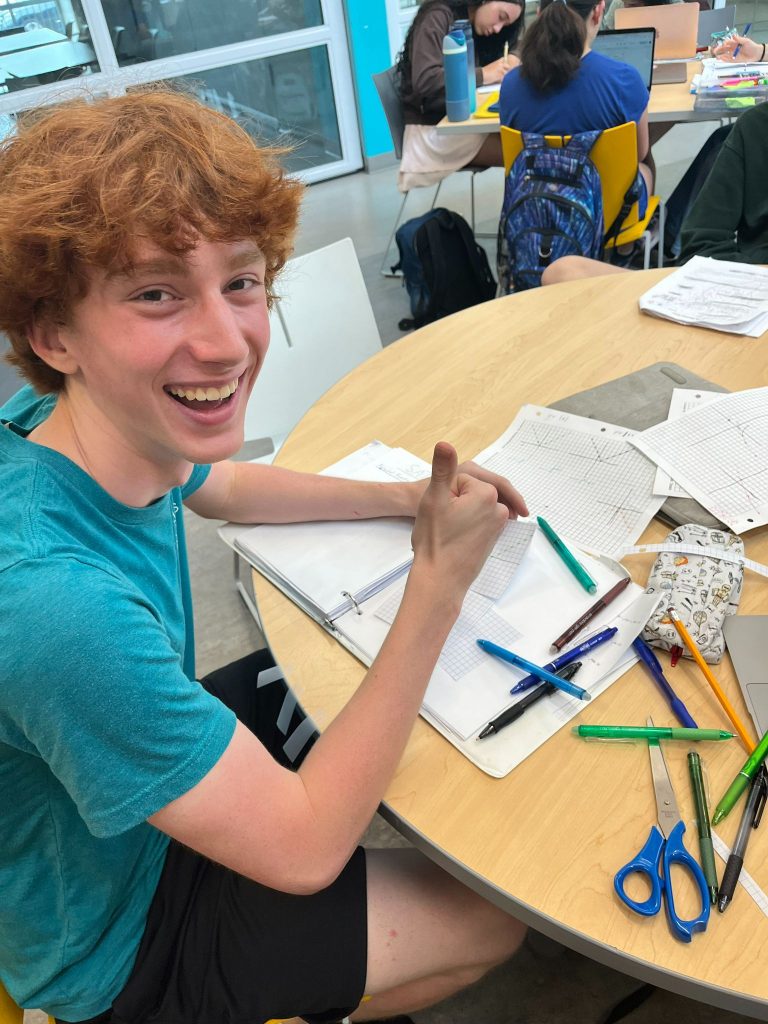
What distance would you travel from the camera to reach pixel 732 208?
2033mm

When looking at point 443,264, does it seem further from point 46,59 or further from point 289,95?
point 46,59

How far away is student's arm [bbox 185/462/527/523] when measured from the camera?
3.70 ft

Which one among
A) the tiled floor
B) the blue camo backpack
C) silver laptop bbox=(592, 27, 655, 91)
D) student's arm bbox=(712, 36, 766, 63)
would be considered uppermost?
silver laptop bbox=(592, 27, 655, 91)

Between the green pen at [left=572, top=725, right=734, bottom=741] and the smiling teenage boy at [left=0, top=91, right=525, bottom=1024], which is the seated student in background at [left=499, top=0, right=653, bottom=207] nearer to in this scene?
the smiling teenage boy at [left=0, top=91, right=525, bottom=1024]

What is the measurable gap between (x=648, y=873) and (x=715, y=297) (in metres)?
1.26

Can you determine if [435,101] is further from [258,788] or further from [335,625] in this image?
[258,788]

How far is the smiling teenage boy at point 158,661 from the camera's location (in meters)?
0.68

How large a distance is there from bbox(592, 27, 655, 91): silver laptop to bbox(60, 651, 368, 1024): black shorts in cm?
332

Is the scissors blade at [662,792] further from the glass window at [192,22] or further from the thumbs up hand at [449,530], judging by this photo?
the glass window at [192,22]

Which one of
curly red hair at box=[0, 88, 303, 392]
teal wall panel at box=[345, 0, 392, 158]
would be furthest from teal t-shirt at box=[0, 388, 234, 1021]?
teal wall panel at box=[345, 0, 392, 158]

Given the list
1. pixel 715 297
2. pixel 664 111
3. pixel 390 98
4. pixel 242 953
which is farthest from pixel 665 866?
pixel 390 98

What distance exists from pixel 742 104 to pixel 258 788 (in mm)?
2959

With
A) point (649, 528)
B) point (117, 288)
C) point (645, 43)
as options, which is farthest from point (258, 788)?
point (645, 43)

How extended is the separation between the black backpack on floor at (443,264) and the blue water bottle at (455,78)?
47cm
